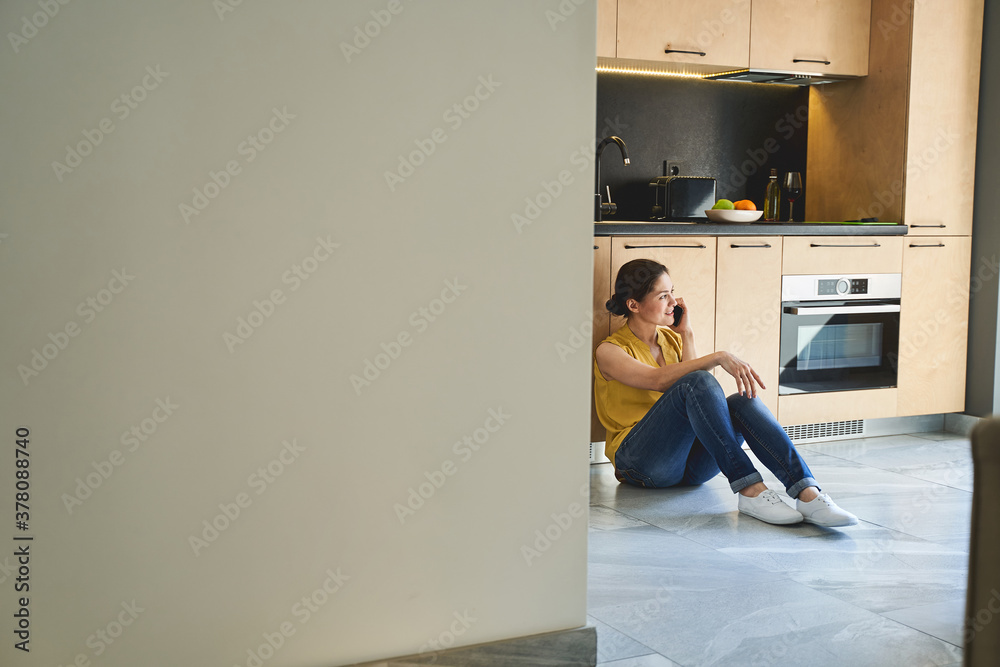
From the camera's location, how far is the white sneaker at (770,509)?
2.91 metres

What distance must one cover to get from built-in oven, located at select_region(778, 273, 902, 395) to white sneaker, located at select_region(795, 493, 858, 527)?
3.58 feet

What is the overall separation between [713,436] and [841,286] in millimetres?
1425

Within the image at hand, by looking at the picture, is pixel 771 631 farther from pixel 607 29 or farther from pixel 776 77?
pixel 776 77

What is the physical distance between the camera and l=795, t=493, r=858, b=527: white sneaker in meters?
2.87

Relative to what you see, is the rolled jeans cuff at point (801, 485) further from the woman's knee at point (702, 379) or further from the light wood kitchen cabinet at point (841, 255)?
the light wood kitchen cabinet at point (841, 255)

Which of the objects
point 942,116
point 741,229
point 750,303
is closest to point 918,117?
point 942,116

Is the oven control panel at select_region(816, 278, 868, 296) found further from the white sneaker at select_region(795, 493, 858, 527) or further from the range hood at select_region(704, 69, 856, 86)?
the white sneaker at select_region(795, 493, 858, 527)

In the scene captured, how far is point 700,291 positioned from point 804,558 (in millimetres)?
1352

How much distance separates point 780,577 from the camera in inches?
97.6

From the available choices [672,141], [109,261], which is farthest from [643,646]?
[672,141]

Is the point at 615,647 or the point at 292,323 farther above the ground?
the point at 292,323

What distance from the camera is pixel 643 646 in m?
2.05

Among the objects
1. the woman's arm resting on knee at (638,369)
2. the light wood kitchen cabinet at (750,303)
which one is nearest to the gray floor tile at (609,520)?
the woman's arm resting on knee at (638,369)

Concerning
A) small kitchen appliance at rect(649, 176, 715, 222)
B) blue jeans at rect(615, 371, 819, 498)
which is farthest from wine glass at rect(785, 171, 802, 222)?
blue jeans at rect(615, 371, 819, 498)
